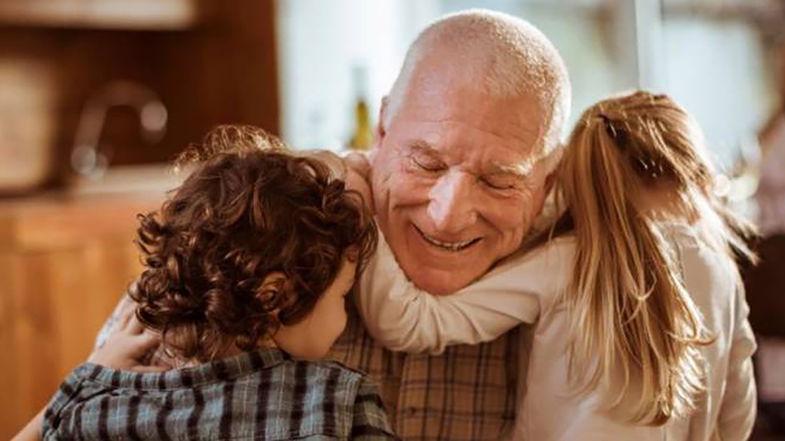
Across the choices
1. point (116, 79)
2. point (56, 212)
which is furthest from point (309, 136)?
point (56, 212)

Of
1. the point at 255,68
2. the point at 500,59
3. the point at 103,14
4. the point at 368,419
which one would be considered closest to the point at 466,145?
the point at 500,59

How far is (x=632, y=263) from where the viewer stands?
4.81ft

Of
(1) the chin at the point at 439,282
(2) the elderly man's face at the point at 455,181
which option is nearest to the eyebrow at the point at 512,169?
(2) the elderly man's face at the point at 455,181

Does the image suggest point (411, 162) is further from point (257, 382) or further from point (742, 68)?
point (742, 68)

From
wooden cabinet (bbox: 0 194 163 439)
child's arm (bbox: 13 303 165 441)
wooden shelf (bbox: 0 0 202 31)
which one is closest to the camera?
child's arm (bbox: 13 303 165 441)

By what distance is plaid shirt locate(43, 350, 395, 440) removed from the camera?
134 cm

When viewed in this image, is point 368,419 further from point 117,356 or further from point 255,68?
point 255,68

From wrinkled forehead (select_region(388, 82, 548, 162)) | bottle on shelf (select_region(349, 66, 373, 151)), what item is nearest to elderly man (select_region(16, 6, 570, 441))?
wrinkled forehead (select_region(388, 82, 548, 162))

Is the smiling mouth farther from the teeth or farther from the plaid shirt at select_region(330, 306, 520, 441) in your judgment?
the plaid shirt at select_region(330, 306, 520, 441)

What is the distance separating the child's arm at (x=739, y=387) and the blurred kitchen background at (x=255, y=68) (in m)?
2.91

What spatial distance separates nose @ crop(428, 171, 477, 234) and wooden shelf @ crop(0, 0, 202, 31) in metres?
3.17

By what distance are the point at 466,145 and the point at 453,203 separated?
7cm

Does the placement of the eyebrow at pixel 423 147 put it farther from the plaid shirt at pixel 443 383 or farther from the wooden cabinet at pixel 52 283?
the wooden cabinet at pixel 52 283

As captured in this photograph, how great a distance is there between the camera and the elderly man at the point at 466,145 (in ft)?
4.80
